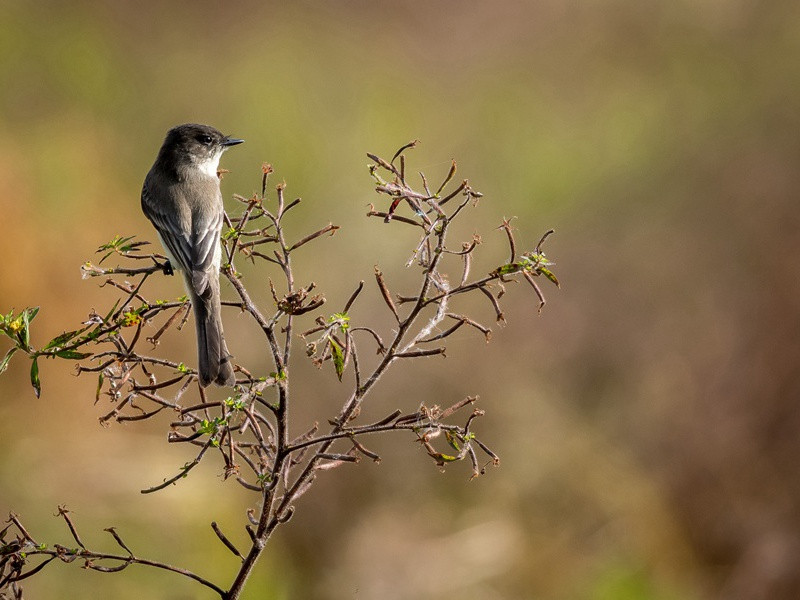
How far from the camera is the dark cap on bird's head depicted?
4.21 meters

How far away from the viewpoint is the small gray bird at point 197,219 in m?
2.75

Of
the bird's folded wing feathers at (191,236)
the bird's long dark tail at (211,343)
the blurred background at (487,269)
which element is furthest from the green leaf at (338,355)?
the blurred background at (487,269)

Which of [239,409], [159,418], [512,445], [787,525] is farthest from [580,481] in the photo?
[239,409]

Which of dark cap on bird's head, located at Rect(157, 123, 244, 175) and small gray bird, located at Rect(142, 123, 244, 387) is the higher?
dark cap on bird's head, located at Rect(157, 123, 244, 175)

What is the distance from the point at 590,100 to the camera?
10438 millimetres

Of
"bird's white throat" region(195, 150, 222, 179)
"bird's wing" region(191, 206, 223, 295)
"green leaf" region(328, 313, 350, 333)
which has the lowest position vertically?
"green leaf" region(328, 313, 350, 333)

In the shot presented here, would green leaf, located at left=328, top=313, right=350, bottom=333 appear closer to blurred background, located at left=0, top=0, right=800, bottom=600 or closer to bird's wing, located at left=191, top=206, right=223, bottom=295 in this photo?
bird's wing, located at left=191, top=206, right=223, bottom=295

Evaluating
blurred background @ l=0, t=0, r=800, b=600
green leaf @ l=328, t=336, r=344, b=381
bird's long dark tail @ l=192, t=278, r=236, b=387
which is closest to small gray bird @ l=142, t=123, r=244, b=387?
bird's long dark tail @ l=192, t=278, r=236, b=387

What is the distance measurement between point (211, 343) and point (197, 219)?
1.07 meters

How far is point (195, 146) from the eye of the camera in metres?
4.22

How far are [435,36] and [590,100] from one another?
1.96 meters

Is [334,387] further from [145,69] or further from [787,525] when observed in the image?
[145,69]

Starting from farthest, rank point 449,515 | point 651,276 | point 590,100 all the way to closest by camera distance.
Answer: point 590,100 → point 651,276 → point 449,515

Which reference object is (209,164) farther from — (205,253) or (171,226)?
(205,253)
